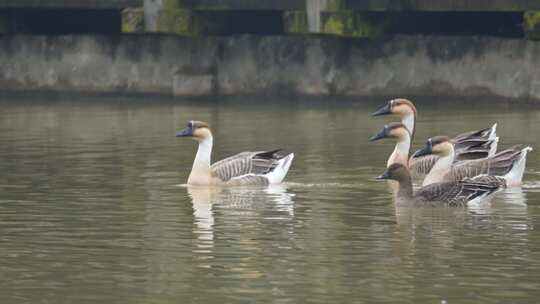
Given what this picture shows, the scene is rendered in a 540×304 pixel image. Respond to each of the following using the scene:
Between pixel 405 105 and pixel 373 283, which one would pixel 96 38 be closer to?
pixel 405 105

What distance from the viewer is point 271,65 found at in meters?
31.5

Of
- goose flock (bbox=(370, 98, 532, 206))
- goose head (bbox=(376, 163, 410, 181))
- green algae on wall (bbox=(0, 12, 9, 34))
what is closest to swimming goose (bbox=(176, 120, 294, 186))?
goose flock (bbox=(370, 98, 532, 206))

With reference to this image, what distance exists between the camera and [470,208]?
17016 millimetres

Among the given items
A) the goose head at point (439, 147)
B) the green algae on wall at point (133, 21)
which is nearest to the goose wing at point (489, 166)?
the goose head at point (439, 147)

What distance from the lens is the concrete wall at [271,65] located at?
96.6 feet

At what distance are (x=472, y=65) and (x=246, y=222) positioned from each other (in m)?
14.2

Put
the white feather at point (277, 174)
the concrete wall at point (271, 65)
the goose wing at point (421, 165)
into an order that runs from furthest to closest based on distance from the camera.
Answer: the concrete wall at point (271, 65) → the goose wing at point (421, 165) → the white feather at point (277, 174)

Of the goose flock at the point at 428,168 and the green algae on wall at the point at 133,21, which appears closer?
the goose flock at the point at 428,168

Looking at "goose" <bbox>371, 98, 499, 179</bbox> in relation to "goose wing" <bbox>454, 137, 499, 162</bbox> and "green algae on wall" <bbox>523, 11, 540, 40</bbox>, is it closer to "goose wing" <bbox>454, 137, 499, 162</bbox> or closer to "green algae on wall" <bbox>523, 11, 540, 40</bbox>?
"goose wing" <bbox>454, 137, 499, 162</bbox>

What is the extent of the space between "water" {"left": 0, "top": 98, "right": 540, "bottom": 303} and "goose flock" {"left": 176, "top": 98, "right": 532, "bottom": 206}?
0.72 feet

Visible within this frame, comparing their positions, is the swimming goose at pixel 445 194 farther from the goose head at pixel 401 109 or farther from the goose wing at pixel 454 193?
the goose head at pixel 401 109

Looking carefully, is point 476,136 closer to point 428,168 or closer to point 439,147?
point 428,168

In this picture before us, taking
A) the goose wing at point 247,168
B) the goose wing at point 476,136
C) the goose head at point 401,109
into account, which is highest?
the goose head at point 401,109

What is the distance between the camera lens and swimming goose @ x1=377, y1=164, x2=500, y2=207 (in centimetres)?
1703
